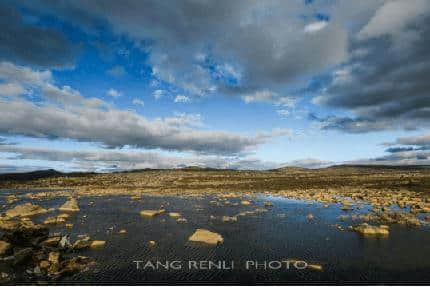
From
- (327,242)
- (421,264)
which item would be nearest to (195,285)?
(327,242)

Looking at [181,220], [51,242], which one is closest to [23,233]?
[51,242]

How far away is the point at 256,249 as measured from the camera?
21.7 metres

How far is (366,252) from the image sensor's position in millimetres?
20531

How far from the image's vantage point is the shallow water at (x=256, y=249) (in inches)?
658

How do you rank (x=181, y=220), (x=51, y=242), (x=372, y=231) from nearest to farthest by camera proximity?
1. (x=51, y=242)
2. (x=372, y=231)
3. (x=181, y=220)

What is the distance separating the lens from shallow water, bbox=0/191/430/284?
658 inches

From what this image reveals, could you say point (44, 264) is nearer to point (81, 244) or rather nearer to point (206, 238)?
point (81, 244)

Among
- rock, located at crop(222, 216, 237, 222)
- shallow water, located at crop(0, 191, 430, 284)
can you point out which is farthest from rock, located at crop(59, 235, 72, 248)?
rock, located at crop(222, 216, 237, 222)

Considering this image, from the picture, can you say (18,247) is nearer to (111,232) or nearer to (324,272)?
(111,232)

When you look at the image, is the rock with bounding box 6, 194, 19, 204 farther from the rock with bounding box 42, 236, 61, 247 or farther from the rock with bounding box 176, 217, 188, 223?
the rock with bounding box 42, 236, 61, 247

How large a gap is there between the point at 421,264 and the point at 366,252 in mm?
3162

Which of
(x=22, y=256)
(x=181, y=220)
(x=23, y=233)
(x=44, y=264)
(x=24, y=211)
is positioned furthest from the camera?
(x=24, y=211)

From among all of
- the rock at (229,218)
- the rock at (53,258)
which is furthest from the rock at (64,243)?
the rock at (229,218)

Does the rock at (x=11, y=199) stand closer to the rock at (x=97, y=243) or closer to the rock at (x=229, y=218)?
the rock at (x=97, y=243)
